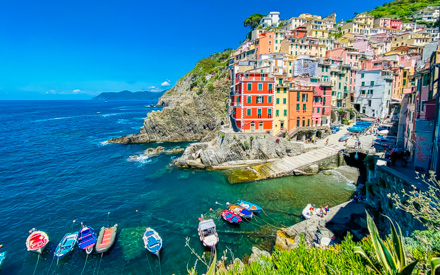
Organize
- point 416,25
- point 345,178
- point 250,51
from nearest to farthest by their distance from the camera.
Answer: point 345,178 < point 250,51 < point 416,25

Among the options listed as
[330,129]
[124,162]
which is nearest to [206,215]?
[124,162]

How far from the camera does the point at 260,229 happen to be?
21766 mm

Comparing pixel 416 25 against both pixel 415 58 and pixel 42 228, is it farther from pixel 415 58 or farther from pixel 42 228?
pixel 42 228

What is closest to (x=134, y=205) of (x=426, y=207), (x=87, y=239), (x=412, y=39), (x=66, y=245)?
(x=87, y=239)

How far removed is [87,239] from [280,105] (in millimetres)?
36171

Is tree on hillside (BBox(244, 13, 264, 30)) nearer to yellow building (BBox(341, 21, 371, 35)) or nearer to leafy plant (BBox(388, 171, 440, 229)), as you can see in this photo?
yellow building (BBox(341, 21, 371, 35))

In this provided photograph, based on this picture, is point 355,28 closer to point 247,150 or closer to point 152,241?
point 247,150

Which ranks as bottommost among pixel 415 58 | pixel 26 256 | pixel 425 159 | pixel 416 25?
pixel 26 256

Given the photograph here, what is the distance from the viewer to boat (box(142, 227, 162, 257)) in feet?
62.7

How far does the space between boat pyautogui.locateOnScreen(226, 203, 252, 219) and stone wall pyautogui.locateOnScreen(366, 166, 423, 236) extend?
11.6 m

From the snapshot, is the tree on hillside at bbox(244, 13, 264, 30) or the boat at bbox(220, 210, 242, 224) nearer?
the boat at bbox(220, 210, 242, 224)

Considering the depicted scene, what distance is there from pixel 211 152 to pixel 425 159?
29.0 meters

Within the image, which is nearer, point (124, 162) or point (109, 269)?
point (109, 269)

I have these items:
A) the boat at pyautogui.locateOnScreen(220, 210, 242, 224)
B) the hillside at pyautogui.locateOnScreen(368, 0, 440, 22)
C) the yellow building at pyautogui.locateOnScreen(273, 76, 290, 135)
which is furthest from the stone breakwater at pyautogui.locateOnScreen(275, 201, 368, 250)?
the hillside at pyautogui.locateOnScreen(368, 0, 440, 22)
